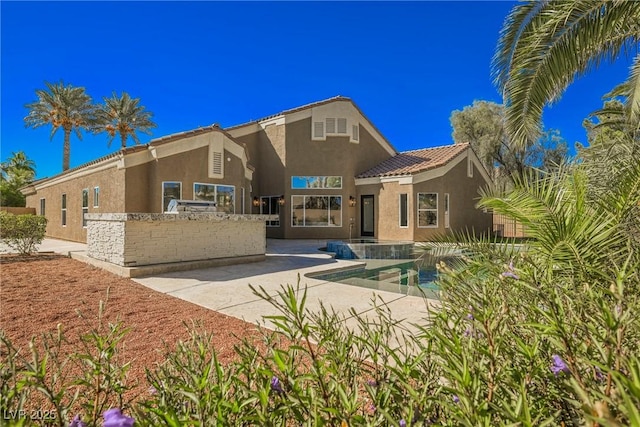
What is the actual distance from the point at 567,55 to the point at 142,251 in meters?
12.2

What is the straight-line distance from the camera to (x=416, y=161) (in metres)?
22.2

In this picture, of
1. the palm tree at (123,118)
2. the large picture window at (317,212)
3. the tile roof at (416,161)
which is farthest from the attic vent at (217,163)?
the palm tree at (123,118)

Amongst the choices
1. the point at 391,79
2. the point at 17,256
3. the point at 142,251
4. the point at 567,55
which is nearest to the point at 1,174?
the point at 17,256

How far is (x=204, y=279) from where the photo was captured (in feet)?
30.1

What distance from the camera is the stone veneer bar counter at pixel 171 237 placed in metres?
9.82

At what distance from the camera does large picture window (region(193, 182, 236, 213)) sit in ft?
48.9

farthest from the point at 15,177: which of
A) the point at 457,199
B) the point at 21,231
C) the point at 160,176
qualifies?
the point at 457,199

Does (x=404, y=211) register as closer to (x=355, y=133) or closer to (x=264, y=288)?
(x=355, y=133)

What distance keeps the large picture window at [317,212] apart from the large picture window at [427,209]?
5.46 meters

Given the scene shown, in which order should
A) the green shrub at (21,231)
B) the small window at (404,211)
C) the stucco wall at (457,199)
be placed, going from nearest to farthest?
the green shrub at (21,231)
the stucco wall at (457,199)
the small window at (404,211)

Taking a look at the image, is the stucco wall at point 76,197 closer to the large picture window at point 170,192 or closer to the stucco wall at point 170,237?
the large picture window at point 170,192

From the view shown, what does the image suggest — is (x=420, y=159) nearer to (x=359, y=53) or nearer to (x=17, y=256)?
(x=359, y=53)

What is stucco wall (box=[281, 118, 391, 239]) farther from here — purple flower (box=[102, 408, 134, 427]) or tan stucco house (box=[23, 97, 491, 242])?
purple flower (box=[102, 408, 134, 427])

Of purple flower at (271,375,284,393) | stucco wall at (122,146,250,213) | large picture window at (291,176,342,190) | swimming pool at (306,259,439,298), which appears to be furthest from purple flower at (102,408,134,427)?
large picture window at (291,176,342,190)
